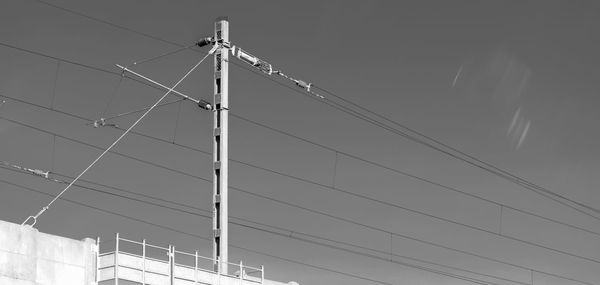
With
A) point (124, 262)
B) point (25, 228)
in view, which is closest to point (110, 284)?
point (124, 262)

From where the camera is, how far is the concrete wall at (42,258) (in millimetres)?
44781

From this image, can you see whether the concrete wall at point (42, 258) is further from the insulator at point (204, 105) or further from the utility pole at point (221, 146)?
the insulator at point (204, 105)

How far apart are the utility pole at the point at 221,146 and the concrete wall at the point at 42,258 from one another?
7.80 meters

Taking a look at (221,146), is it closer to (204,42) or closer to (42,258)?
(204,42)

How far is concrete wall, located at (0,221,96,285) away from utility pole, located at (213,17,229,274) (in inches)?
307

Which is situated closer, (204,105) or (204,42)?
(204,105)

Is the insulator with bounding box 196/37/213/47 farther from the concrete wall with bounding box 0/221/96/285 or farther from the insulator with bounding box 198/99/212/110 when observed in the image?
the concrete wall with bounding box 0/221/96/285

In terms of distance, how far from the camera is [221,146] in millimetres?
57344

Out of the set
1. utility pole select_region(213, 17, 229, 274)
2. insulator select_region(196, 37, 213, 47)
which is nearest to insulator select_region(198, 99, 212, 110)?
utility pole select_region(213, 17, 229, 274)

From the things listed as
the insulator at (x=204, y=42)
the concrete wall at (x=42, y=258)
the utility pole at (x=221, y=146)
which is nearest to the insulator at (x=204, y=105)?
the utility pole at (x=221, y=146)

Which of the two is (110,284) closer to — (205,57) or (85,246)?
(85,246)

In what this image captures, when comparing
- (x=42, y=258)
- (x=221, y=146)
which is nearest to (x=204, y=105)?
(x=221, y=146)

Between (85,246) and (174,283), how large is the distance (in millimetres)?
Answer: 4993

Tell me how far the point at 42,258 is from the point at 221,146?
1342 centimetres
